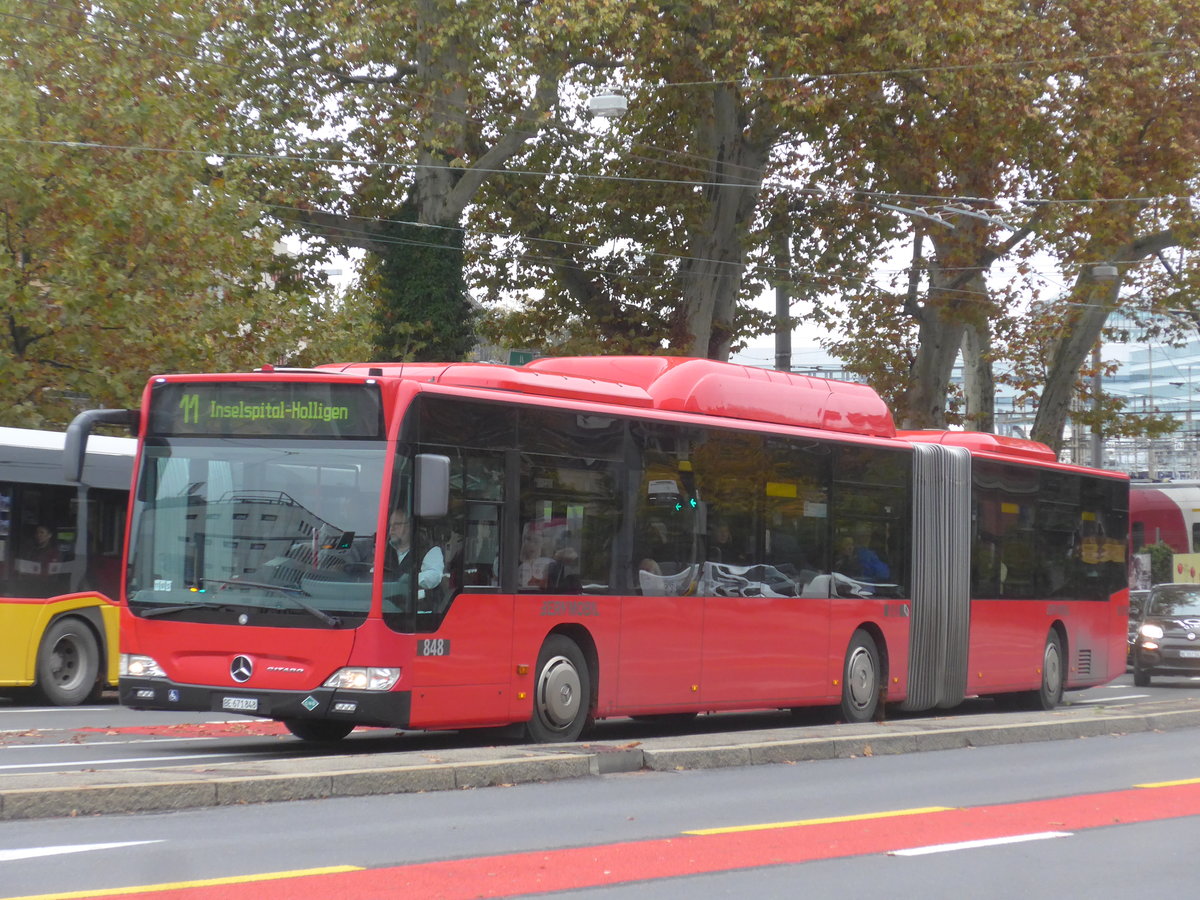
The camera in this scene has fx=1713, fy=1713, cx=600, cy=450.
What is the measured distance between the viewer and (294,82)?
29.9 m

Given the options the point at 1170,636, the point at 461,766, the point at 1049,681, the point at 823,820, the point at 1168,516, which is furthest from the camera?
the point at 1168,516

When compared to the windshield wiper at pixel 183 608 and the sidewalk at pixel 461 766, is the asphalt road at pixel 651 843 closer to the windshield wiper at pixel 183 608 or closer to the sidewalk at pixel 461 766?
the sidewalk at pixel 461 766

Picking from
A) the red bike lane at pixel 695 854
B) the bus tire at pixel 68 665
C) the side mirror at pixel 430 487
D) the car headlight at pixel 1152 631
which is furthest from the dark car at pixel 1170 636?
the side mirror at pixel 430 487

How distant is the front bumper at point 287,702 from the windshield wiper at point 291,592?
1.60 ft

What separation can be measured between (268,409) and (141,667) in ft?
7.06

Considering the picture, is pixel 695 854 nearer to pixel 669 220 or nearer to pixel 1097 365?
pixel 669 220

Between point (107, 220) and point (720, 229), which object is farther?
point (720, 229)

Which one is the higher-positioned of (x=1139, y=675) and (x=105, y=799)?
(x=1139, y=675)

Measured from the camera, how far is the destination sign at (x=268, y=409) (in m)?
12.6

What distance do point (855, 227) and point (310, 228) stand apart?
10.5 m

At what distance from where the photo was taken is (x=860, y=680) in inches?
721

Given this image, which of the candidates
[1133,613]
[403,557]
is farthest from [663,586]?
[1133,613]

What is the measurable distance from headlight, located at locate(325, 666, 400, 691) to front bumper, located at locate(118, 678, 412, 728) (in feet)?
0.13

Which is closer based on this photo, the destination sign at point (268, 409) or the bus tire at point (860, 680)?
the destination sign at point (268, 409)
